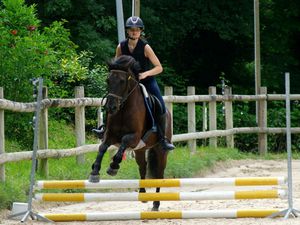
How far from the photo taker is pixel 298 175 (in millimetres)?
19922

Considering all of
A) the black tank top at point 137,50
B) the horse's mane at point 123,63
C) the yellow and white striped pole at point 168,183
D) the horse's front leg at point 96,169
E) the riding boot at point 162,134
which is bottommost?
the yellow and white striped pole at point 168,183

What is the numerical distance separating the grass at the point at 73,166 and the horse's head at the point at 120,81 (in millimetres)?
2073

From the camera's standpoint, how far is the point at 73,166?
1642cm

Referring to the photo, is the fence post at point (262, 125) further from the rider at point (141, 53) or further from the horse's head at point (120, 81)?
the horse's head at point (120, 81)

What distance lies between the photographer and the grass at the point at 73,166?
45.1ft

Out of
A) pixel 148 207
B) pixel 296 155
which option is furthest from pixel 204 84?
pixel 148 207

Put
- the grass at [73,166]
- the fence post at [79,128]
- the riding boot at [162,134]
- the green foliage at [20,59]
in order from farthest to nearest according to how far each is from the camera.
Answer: the green foliage at [20,59], the fence post at [79,128], the grass at [73,166], the riding boot at [162,134]

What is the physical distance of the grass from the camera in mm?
13758

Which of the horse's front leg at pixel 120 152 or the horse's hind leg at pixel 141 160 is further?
the horse's hind leg at pixel 141 160

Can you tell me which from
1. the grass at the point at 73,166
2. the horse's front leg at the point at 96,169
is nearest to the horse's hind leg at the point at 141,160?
the horse's front leg at the point at 96,169

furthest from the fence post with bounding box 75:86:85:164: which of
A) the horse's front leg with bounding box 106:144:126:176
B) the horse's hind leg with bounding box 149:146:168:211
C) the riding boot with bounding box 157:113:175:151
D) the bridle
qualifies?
the horse's front leg with bounding box 106:144:126:176

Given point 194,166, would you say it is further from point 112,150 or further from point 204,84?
point 204,84

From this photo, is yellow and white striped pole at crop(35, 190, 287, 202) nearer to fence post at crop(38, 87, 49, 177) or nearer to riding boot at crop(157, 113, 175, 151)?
riding boot at crop(157, 113, 175, 151)

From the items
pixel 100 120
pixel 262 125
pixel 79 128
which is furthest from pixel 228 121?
pixel 79 128
